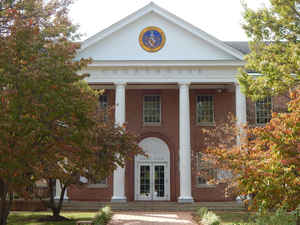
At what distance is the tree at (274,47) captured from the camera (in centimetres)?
1473

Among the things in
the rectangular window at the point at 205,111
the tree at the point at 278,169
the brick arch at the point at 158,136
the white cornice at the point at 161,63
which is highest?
the white cornice at the point at 161,63

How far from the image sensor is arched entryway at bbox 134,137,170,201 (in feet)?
87.4

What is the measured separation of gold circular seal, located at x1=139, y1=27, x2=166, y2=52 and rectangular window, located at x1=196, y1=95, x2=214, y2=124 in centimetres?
553

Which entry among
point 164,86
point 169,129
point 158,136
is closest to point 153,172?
point 158,136

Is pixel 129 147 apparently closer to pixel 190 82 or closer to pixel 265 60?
pixel 265 60

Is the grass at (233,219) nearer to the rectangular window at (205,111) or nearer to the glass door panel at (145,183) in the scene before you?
the glass door panel at (145,183)

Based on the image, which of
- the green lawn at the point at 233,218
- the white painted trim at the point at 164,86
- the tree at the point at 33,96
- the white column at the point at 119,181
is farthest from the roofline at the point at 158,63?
the tree at the point at 33,96

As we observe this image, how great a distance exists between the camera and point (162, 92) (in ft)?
93.1

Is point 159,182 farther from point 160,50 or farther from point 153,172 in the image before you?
point 160,50

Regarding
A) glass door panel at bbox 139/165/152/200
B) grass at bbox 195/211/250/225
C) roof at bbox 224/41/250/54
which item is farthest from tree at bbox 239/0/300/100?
roof at bbox 224/41/250/54

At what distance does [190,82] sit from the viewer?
25.0 meters

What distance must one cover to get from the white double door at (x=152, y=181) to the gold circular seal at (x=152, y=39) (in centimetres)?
819

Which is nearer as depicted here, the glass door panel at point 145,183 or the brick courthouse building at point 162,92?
the brick courthouse building at point 162,92

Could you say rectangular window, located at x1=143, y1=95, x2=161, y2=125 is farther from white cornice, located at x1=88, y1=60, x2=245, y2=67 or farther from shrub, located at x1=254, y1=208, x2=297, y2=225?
shrub, located at x1=254, y1=208, x2=297, y2=225
